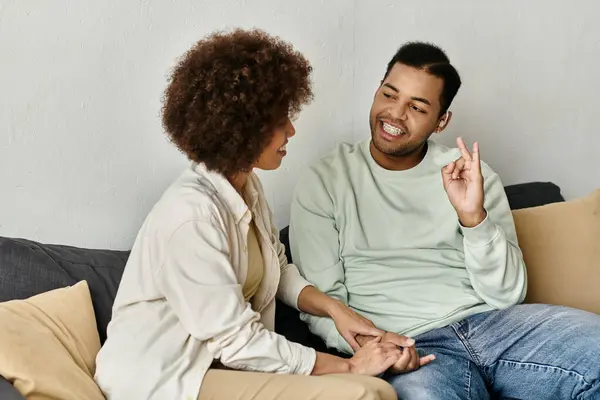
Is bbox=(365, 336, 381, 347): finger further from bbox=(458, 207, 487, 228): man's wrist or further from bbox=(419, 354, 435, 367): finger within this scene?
bbox=(458, 207, 487, 228): man's wrist

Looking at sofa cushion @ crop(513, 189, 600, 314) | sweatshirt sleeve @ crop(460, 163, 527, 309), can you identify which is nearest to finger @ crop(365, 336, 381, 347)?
sweatshirt sleeve @ crop(460, 163, 527, 309)

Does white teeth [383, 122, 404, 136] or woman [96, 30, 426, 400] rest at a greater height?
white teeth [383, 122, 404, 136]

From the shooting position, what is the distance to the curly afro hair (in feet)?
5.50

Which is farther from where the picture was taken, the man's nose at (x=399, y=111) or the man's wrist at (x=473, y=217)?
the man's nose at (x=399, y=111)

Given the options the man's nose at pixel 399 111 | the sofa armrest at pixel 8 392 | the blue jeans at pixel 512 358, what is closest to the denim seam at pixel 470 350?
the blue jeans at pixel 512 358

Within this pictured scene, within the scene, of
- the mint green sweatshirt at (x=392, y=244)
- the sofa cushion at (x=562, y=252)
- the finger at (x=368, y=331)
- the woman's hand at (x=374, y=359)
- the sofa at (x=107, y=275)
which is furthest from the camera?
the sofa cushion at (x=562, y=252)

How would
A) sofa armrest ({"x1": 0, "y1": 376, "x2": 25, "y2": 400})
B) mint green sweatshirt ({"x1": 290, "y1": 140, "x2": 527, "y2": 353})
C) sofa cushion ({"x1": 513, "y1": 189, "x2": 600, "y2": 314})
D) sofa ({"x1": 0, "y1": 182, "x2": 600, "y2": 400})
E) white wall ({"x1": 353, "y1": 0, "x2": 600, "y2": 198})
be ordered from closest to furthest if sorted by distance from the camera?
sofa armrest ({"x1": 0, "y1": 376, "x2": 25, "y2": 400}), sofa ({"x1": 0, "y1": 182, "x2": 600, "y2": 400}), mint green sweatshirt ({"x1": 290, "y1": 140, "x2": 527, "y2": 353}), sofa cushion ({"x1": 513, "y1": 189, "x2": 600, "y2": 314}), white wall ({"x1": 353, "y1": 0, "x2": 600, "y2": 198})

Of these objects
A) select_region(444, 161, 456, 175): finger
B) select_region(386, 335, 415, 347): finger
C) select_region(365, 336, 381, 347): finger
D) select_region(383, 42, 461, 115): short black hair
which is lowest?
select_region(365, 336, 381, 347): finger

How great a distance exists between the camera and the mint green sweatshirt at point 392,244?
2.10 meters

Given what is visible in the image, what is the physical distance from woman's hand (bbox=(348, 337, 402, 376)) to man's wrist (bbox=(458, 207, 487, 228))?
36cm

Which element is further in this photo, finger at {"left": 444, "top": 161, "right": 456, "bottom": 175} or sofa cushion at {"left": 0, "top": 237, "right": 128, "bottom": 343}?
finger at {"left": 444, "top": 161, "right": 456, "bottom": 175}

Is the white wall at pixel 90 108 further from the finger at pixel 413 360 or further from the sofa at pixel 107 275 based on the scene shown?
the finger at pixel 413 360

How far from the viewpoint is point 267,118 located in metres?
1.74

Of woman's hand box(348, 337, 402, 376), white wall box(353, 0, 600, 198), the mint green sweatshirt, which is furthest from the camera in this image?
white wall box(353, 0, 600, 198)
